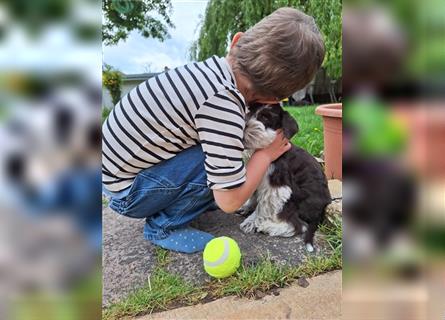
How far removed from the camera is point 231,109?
42.7 inches

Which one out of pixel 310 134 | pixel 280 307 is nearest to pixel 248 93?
pixel 280 307

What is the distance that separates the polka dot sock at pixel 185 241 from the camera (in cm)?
129

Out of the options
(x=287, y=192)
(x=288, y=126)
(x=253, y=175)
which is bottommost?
(x=287, y=192)

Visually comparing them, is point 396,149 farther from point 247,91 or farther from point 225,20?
point 225,20

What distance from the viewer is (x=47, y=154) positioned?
420 mm

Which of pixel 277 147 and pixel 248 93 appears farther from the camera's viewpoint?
pixel 277 147

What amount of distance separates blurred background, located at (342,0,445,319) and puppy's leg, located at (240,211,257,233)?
3.19 feet

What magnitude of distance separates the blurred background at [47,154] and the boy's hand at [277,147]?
2.95 feet

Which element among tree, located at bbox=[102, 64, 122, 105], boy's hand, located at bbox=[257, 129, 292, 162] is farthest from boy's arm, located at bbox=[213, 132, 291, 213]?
tree, located at bbox=[102, 64, 122, 105]

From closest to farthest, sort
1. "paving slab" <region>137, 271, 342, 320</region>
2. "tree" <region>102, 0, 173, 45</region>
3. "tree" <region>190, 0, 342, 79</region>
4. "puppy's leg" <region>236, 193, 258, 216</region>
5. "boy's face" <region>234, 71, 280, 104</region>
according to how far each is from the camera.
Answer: "tree" <region>102, 0, 173, 45</region> < "paving slab" <region>137, 271, 342, 320</region> < "boy's face" <region>234, 71, 280, 104</region> < "puppy's leg" <region>236, 193, 258, 216</region> < "tree" <region>190, 0, 342, 79</region>

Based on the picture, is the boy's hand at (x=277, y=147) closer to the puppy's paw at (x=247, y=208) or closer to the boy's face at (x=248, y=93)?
the boy's face at (x=248, y=93)

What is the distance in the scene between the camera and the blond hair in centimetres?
110

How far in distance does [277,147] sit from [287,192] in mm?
183

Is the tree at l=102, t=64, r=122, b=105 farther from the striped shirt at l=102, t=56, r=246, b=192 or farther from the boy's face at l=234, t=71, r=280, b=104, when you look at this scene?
the boy's face at l=234, t=71, r=280, b=104
